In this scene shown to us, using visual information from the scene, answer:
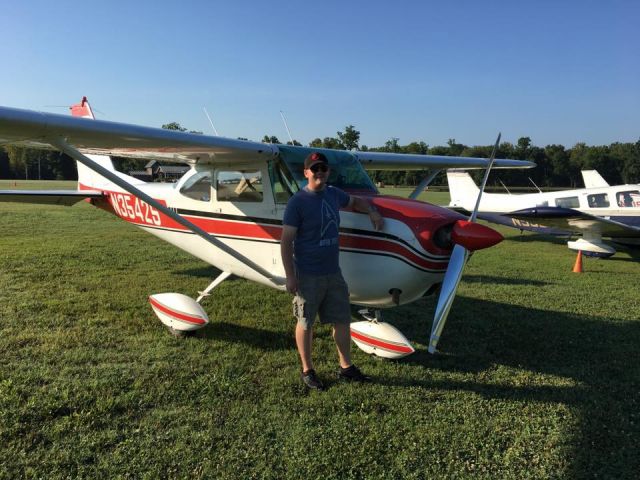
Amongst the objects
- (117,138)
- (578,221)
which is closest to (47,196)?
(117,138)

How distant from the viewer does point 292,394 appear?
3.32m

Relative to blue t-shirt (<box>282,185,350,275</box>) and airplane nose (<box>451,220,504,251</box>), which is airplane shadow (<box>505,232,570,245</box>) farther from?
blue t-shirt (<box>282,185,350,275</box>)

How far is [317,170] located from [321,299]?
39.6 inches

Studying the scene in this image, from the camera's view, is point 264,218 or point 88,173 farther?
point 88,173

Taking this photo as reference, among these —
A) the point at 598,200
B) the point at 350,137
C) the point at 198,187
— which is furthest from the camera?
the point at 350,137

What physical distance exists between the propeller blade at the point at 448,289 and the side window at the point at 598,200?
10.2 metres

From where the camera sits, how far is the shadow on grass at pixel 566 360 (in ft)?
9.27

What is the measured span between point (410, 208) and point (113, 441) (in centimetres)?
267

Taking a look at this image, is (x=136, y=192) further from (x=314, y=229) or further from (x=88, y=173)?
(x=88, y=173)

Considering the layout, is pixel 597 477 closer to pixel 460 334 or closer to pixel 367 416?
pixel 367 416

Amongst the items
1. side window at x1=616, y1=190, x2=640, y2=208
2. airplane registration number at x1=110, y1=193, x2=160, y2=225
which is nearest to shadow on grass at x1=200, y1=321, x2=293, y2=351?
airplane registration number at x1=110, y1=193, x2=160, y2=225

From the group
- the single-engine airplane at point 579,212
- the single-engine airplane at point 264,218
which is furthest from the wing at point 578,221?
the single-engine airplane at point 264,218

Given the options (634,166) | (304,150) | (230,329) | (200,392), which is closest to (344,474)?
(200,392)

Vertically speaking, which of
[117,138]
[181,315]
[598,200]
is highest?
[117,138]
